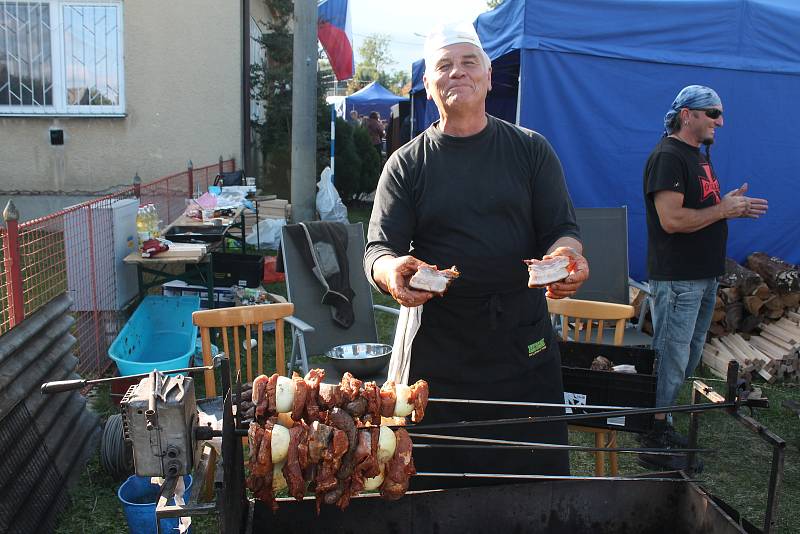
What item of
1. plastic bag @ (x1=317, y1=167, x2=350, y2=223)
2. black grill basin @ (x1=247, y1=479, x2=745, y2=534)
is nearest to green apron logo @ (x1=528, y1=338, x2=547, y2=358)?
black grill basin @ (x1=247, y1=479, x2=745, y2=534)

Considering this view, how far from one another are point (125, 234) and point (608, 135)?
438cm

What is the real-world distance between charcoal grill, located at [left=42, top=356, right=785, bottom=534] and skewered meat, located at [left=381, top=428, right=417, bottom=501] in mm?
181

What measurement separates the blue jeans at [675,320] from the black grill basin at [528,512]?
1960 mm

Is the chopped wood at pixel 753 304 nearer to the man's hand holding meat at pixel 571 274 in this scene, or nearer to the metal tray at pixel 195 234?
the man's hand holding meat at pixel 571 274

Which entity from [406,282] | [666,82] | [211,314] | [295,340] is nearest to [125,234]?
[295,340]

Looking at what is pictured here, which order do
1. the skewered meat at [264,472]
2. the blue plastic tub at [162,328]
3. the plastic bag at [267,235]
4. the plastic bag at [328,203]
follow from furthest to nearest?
the plastic bag at [328,203]
the plastic bag at [267,235]
the blue plastic tub at [162,328]
the skewered meat at [264,472]

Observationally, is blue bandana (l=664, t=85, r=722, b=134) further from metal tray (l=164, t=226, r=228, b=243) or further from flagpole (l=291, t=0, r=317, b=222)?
flagpole (l=291, t=0, r=317, b=222)

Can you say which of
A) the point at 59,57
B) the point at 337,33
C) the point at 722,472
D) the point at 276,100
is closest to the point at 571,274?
the point at 722,472

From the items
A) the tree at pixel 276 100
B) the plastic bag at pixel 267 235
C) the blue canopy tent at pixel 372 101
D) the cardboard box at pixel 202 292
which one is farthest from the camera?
the blue canopy tent at pixel 372 101

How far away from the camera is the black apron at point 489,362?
235cm

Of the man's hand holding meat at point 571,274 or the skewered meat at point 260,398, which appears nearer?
the skewered meat at point 260,398

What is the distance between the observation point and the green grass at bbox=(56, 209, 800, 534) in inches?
138

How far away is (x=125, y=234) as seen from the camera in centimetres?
584

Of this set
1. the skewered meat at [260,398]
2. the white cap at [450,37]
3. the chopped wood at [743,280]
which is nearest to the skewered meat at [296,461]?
the skewered meat at [260,398]
